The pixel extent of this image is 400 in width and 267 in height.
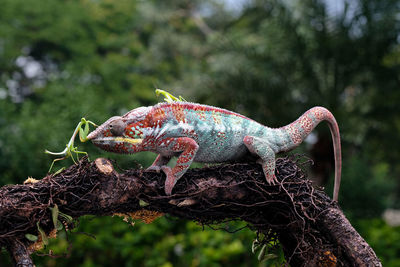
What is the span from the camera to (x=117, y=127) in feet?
6.15

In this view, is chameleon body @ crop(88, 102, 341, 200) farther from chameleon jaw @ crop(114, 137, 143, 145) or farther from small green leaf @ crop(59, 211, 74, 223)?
small green leaf @ crop(59, 211, 74, 223)

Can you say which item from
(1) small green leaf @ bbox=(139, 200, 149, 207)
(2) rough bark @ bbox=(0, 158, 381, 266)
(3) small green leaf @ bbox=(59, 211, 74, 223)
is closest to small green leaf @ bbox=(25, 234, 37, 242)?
(2) rough bark @ bbox=(0, 158, 381, 266)

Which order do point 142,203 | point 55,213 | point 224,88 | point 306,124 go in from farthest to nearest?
1. point 224,88
2. point 306,124
3. point 142,203
4. point 55,213

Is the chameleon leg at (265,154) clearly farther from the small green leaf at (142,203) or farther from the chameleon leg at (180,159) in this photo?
the small green leaf at (142,203)

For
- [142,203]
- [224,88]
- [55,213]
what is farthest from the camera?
[224,88]

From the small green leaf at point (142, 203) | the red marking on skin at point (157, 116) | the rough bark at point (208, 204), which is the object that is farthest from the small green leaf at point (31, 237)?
the red marking on skin at point (157, 116)

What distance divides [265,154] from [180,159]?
434 mm

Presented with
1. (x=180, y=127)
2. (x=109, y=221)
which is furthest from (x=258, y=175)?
(x=109, y=221)

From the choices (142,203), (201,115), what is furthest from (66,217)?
(201,115)

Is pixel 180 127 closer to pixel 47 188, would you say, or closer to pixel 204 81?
pixel 47 188

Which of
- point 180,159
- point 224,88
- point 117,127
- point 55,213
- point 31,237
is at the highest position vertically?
point 117,127

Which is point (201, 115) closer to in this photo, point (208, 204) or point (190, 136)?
point (190, 136)

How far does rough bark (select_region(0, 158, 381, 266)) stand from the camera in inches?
67.6

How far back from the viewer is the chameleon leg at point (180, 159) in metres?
1.85
